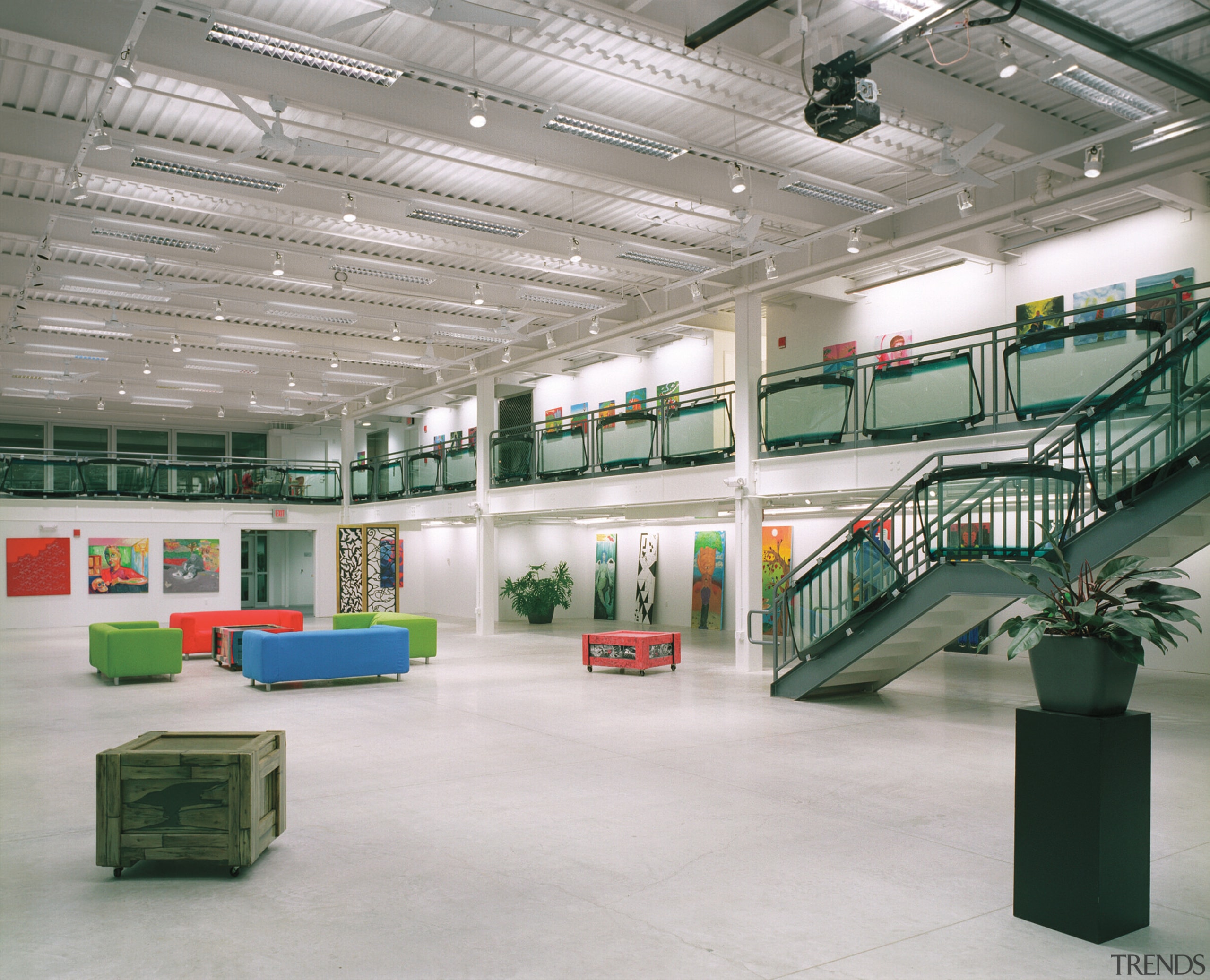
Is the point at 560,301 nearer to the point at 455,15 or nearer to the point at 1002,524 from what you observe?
the point at 1002,524

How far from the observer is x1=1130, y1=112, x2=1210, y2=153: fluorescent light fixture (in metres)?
9.49

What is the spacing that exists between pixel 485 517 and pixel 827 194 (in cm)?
1218

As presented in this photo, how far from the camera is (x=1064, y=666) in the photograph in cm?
Result: 457

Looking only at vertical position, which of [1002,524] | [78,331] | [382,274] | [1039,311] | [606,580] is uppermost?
[382,274]

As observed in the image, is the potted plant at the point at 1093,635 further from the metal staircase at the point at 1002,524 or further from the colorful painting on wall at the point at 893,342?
the colorful painting on wall at the point at 893,342

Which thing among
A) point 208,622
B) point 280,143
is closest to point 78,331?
point 208,622

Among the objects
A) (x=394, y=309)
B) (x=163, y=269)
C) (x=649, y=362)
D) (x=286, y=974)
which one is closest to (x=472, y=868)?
(x=286, y=974)

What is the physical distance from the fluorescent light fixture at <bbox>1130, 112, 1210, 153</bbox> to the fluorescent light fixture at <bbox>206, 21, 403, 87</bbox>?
761cm

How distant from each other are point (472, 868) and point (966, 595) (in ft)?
20.9

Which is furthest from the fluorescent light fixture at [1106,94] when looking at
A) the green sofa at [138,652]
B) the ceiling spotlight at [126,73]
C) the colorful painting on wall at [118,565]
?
the colorful painting on wall at [118,565]

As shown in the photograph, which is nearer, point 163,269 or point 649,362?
point 163,269

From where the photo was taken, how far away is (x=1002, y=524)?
9.41 m

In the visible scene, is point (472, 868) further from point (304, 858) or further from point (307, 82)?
point (307, 82)

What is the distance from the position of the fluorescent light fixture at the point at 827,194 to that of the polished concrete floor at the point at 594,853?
6.04m
